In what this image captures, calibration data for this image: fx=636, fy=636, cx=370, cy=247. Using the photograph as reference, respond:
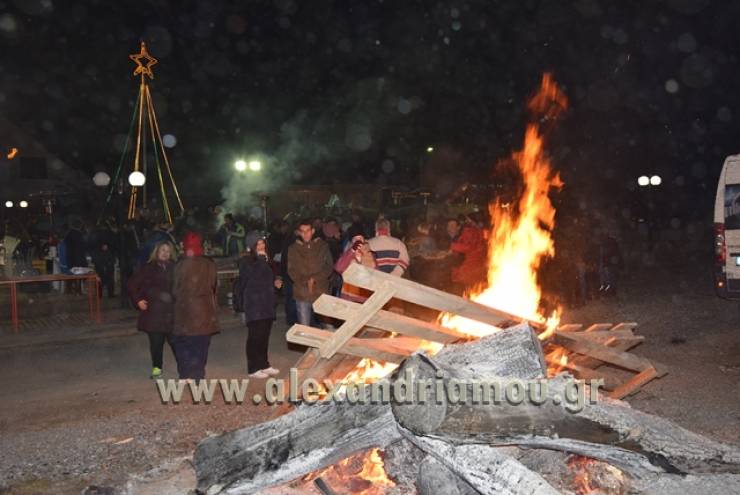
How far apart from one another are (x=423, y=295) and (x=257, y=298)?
12.1 ft

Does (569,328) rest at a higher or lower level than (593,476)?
higher

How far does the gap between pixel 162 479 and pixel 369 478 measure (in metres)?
1.52

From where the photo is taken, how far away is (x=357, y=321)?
4.64 metres

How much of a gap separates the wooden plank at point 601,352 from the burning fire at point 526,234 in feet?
3.26

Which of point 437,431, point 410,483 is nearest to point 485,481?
point 437,431

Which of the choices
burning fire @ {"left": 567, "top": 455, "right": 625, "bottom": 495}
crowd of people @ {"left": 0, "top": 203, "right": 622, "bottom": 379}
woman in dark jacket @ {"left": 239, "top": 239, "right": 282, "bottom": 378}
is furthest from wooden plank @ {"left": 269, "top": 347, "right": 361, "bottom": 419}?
woman in dark jacket @ {"left": 239, "top": 239, "right": 282, "bottom": 378}

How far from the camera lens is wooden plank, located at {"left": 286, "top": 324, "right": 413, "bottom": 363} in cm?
500

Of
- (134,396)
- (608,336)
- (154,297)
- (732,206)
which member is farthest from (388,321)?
(732,206)

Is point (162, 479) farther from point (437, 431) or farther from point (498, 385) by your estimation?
point (498, 385)

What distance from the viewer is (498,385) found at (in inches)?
150

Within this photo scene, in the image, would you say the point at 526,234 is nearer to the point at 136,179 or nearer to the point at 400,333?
the point at 400,333

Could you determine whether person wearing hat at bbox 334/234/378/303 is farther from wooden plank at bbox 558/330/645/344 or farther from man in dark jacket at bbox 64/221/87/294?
man in dark jacket at bbox 64/221/87/294

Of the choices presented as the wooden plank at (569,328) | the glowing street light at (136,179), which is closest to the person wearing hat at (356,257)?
the wooden plank at (569,328)

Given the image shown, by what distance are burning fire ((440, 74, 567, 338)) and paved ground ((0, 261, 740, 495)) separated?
1673 mm
